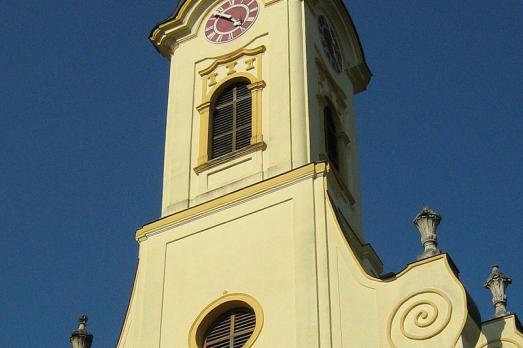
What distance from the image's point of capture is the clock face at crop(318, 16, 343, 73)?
28.3 m

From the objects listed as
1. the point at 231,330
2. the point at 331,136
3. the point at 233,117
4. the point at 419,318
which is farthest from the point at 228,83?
the point at 419,318

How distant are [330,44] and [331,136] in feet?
9.17

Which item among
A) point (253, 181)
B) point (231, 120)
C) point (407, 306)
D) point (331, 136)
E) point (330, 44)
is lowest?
point (407, 306)

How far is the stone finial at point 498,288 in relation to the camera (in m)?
23.8

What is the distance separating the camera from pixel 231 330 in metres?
22.6

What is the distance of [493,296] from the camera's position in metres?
23.9

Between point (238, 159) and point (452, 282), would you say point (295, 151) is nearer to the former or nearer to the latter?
point (238, 159)

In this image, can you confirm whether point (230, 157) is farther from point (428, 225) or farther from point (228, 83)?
point (428, 225)

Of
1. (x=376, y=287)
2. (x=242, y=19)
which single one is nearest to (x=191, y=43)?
(x=242, y=19)

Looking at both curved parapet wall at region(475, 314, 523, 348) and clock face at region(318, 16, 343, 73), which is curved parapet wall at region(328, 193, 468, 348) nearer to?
curved parapet wall at region(475, 314, 523, 348)

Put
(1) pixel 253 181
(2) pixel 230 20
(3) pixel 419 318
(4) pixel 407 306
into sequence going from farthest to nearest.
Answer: (2) pixel 230 20 < (1) pixel 253 181 < (4) pixel 407 306 < (3) pixel 419 318

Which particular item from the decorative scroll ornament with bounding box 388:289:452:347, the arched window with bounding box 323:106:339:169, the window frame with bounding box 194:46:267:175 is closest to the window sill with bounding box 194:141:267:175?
the window frame with bounding box 194:46:267:175

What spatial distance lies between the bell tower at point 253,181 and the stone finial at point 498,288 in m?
2.47

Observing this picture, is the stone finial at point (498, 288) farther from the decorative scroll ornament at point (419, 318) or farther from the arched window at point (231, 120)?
the arched window at point (231, 120)
